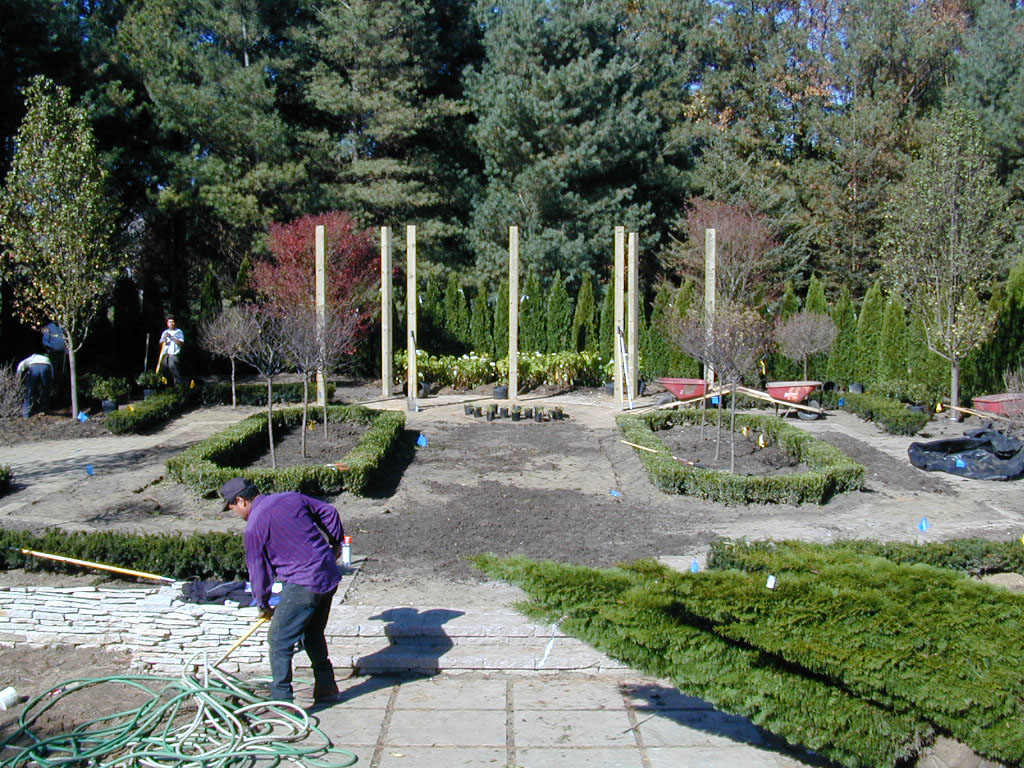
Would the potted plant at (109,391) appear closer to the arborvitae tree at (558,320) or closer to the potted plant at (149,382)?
the potted plant at (149,382)

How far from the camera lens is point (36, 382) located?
15656mm

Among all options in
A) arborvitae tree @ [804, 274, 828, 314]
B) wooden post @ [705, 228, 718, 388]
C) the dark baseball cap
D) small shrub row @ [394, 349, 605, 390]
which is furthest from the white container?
arborvitae tree @ [804, 274, 828, 314]

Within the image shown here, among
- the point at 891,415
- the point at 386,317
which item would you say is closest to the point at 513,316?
the point at 386,317

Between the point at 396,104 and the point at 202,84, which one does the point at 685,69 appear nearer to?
the point at 396,104

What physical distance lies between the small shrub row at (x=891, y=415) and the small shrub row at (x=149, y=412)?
36.8ft

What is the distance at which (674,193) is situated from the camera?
26.3m

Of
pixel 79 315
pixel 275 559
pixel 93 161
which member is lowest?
pixel 275 559

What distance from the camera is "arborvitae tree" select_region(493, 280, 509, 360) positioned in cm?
2184

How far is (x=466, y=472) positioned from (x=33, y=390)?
8.18 meters

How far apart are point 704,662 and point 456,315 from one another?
1868 centimetres

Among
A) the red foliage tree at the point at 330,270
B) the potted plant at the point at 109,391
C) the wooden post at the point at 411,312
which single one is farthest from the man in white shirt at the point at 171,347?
the wooden post at the point at 411,312

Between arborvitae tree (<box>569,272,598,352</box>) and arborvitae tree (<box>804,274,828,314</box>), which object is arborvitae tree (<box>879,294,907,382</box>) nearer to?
arborvitae tree (<box>804,274,828,314</box>)

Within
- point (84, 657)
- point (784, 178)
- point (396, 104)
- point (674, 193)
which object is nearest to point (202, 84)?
point (396, 104)

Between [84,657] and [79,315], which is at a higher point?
[79,315]
